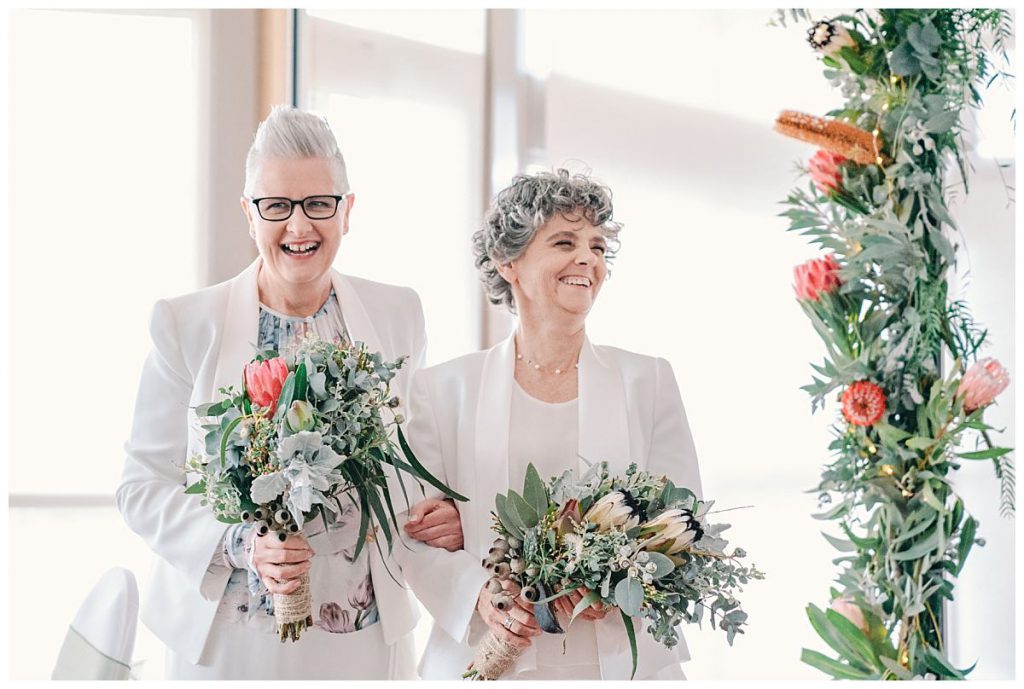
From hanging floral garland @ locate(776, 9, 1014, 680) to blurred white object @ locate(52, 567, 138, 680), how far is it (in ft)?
6.34

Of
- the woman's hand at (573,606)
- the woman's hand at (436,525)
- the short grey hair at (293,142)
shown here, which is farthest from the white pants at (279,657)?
the short grey hair at (293,142)

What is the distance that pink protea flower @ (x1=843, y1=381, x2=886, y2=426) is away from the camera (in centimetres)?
283

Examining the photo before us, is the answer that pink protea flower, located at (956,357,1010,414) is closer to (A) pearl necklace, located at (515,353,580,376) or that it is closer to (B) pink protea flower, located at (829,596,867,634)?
(B) pink protea flower, located at (829,596,867,634)

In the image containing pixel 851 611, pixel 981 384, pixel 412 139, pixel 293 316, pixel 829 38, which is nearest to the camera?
pixel 293 316

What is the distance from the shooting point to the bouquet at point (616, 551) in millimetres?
1774

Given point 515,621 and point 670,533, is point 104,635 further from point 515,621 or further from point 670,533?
point 670,533

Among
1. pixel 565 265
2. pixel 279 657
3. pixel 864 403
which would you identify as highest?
pixel 565 265

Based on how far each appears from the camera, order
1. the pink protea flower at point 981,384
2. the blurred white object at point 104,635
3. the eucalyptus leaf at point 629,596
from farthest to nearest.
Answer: the pink protea flower at point 981,384 → the blurred white object at point 104,635 → the eucalyptus leaf at point 629,596

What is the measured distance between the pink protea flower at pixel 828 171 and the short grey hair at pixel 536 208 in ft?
3.44

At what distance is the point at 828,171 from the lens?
2.93 metres

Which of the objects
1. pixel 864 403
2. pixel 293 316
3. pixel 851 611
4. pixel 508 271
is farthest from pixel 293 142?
pixel 851 611

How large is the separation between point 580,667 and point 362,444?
623mm

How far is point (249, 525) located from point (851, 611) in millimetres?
1825

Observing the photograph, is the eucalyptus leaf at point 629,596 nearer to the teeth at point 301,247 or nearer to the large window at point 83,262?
the teeth at point 301,247
